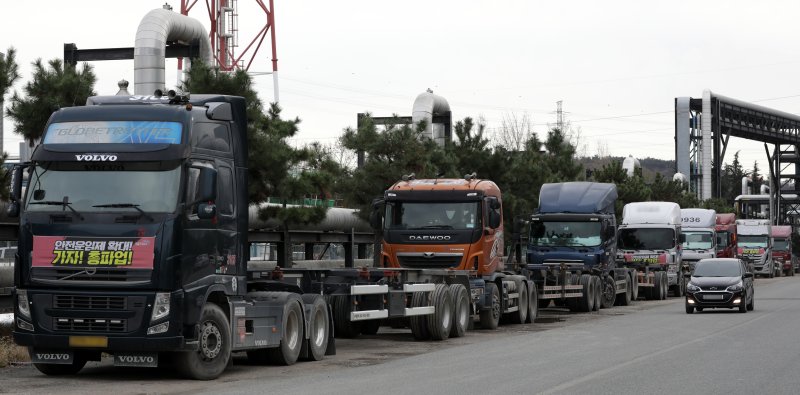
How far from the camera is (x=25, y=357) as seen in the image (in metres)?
19.0

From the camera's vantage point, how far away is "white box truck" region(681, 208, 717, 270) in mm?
51062

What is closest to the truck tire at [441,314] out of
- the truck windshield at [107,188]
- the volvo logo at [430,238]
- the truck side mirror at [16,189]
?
the volvo logo at [430,238]

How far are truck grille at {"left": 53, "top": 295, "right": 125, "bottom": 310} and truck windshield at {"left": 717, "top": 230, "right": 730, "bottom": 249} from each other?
43218 millimetres

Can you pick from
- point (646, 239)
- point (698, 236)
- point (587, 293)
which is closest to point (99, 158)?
point (587, 293)

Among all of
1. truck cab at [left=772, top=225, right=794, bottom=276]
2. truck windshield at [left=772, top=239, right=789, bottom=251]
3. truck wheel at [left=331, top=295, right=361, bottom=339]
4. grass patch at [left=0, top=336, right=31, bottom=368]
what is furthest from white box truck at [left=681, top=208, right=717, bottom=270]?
truck windshield at [left=772, top=239, right=789, bottom=251]

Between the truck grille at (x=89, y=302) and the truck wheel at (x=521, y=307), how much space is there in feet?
53.0

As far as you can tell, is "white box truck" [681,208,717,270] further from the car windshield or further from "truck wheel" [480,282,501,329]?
"truck wheel" [480,282,501,329]

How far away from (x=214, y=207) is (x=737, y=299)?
2197cm

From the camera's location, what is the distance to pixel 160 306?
15328 millimetres

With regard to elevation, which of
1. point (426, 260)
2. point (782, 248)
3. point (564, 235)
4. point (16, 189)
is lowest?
point (782, 248)

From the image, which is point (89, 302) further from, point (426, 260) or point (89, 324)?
point (426, 260)

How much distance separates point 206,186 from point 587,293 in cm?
2203

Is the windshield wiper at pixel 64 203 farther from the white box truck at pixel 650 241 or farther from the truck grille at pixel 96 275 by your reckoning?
the white box truck at pixel 650 241

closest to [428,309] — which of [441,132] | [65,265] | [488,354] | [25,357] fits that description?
[488,354]
